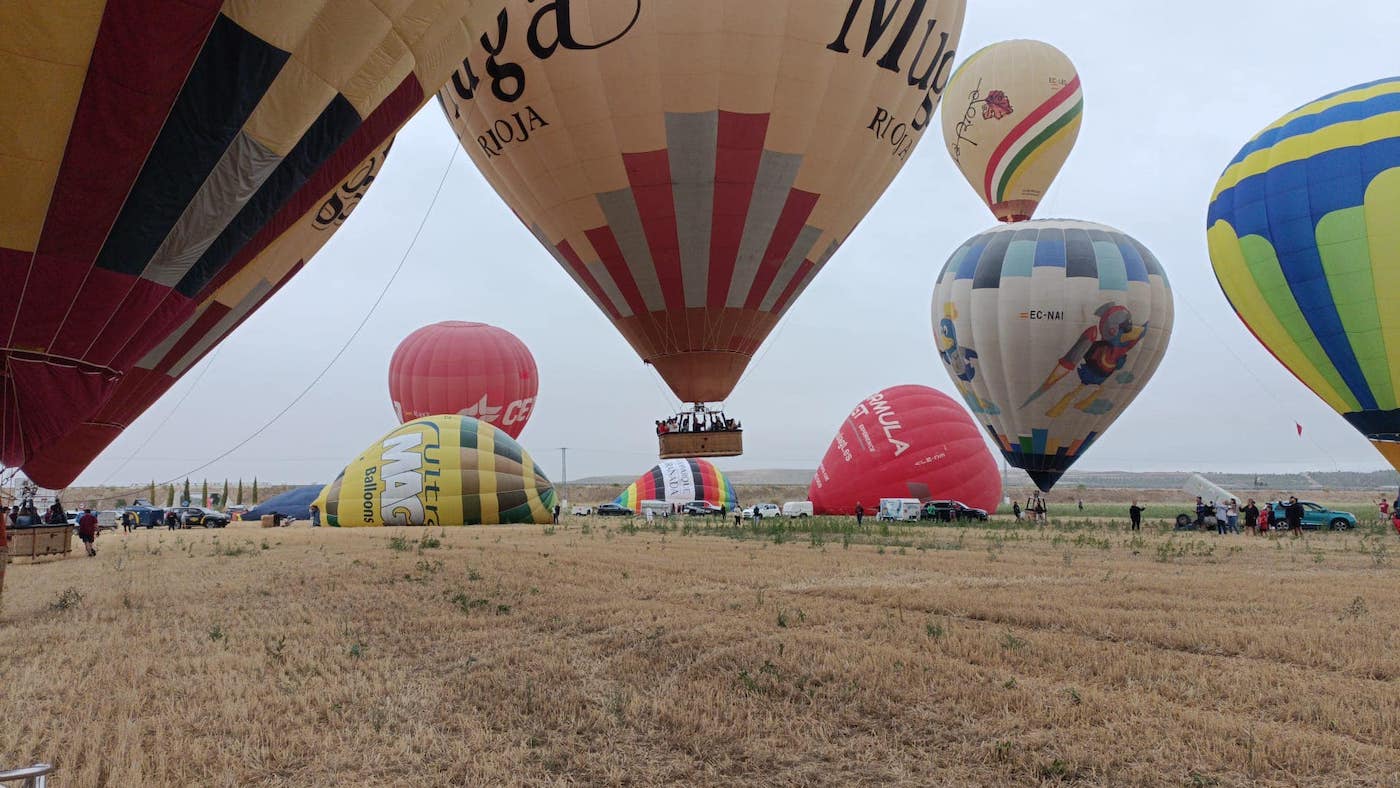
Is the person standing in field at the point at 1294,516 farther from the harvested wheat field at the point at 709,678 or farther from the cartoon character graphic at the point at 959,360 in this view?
the harvested wheat field at the point at 709,678

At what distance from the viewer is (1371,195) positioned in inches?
804

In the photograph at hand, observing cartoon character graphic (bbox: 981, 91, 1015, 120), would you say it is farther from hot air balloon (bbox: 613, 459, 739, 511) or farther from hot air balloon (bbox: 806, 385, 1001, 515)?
hot air balloon (bbox: 613, 459, 739, 511)

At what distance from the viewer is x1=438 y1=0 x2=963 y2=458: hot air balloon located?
12922mm

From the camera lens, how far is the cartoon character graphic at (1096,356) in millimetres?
26469

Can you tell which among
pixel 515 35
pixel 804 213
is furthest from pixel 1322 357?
pixel 515 35

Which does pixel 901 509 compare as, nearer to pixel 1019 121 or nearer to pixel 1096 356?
pixel 1096 356

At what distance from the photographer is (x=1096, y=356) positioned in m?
26.7

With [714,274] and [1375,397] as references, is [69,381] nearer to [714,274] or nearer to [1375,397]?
[714,274]

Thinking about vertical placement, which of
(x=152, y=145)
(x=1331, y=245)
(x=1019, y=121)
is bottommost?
(x=152, y=145)

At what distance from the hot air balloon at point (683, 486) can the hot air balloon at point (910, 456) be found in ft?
27.4

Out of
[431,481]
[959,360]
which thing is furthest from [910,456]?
[431,481]

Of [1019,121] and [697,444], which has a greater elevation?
[1019,121]

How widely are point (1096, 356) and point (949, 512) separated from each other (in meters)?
6.69

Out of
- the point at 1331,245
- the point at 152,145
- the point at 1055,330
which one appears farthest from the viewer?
the point at 1055,330
